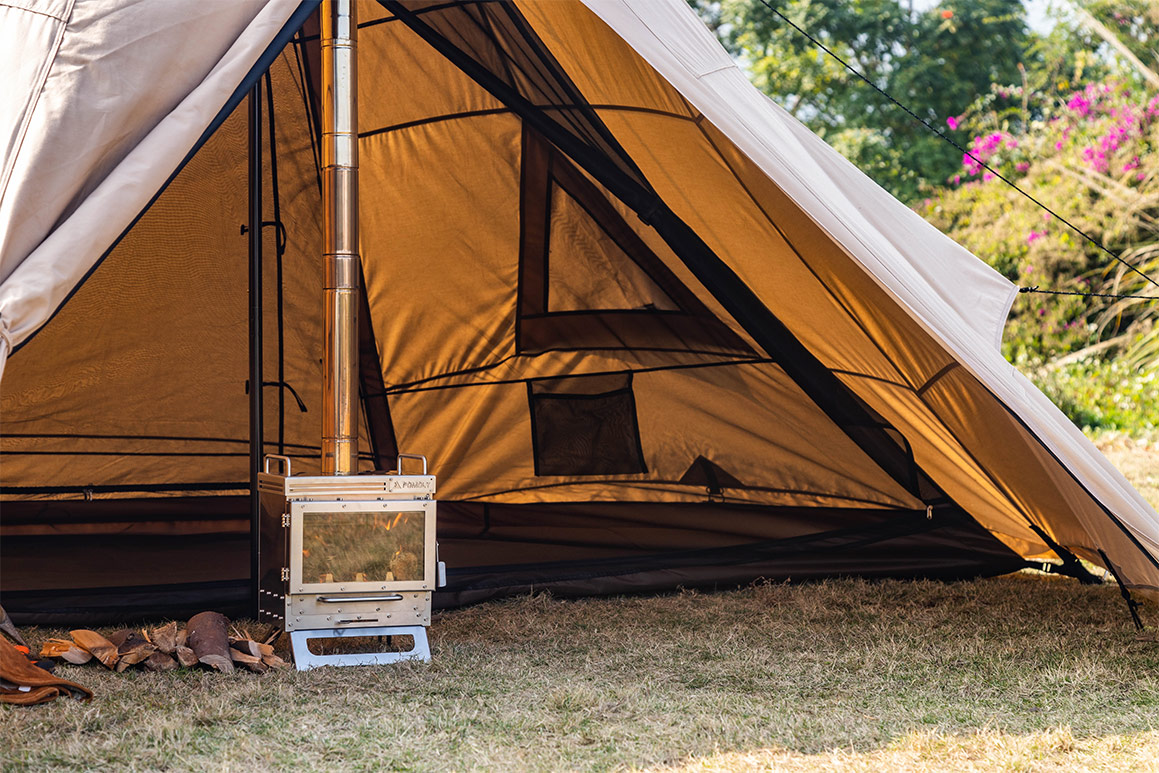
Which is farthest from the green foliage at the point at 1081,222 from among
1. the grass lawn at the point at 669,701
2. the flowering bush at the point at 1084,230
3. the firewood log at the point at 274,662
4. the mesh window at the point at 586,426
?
the firewood log at the point at 274,662

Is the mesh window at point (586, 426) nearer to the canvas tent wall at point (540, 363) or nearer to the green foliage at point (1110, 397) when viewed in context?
the canvas tent wall at point (540, 363)

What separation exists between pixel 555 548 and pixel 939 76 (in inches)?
390

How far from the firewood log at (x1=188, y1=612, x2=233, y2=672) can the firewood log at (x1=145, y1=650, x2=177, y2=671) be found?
0.18ft

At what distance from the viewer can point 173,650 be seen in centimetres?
239

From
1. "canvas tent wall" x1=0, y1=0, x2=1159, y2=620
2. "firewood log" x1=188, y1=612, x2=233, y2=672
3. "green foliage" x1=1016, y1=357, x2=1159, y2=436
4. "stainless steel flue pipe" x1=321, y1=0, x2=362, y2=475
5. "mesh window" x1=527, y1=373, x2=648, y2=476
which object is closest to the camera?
"firewood log" x1=188, y1=612, x2=233, y2=672

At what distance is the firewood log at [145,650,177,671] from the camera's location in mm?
2330

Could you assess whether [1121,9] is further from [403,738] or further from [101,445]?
[403,738]

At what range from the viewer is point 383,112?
3430 millimetres

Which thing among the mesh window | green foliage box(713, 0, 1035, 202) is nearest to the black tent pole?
the mesh window

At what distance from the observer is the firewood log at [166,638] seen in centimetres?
239

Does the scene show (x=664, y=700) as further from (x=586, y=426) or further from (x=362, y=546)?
(x=586, y=426)

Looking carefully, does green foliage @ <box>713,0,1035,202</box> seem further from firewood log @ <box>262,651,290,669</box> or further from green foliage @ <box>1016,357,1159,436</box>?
firewood log @ <box>262,651,290,669</box>

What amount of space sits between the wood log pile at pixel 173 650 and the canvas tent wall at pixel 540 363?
1.24 feet

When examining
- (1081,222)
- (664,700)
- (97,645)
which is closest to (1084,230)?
(1081,222)
